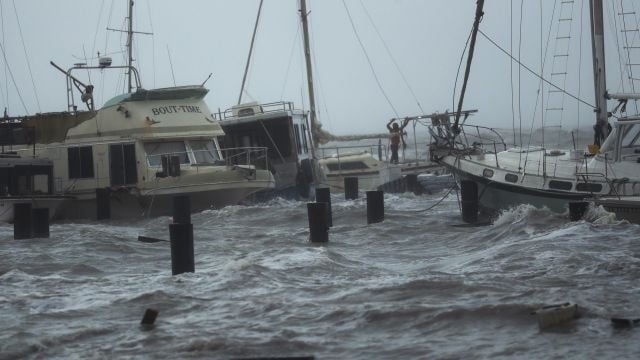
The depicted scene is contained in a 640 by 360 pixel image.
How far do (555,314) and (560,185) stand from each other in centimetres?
1056

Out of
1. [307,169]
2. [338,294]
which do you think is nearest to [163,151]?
[307,169]

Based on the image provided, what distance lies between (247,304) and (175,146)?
15020 mm

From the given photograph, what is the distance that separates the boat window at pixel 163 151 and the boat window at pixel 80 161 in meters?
1.65

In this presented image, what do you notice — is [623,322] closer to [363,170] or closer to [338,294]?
[338,294]

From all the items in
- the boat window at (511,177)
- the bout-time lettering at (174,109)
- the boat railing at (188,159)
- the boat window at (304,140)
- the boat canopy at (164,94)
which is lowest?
the boat window at (511,177)

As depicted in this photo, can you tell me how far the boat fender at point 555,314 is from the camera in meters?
9.08

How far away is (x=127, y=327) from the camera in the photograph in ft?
32.4

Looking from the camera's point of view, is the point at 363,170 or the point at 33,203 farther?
the point at 363,170

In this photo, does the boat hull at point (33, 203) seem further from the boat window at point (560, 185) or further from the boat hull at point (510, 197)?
the boat window at point (560, 185)

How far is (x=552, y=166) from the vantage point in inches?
789

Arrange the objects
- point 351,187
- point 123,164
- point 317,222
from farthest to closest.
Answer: point 351,187 → point 123,164 → point 317,222

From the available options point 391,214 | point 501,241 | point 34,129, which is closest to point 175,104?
point 34,129

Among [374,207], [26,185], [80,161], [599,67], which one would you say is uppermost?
[599,67]

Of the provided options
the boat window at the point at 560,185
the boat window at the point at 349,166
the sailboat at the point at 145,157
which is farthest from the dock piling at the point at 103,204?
the boat window at the point at 349,166
